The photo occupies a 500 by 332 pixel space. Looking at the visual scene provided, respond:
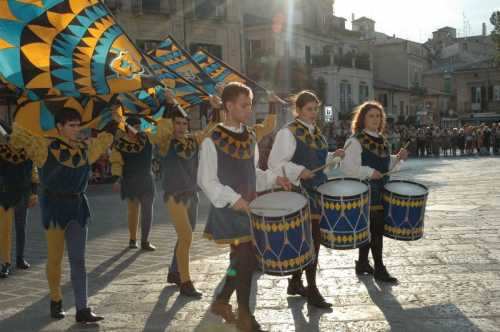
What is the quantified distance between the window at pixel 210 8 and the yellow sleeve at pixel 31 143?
2975cm

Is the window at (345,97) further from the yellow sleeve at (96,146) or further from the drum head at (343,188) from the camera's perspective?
the yellow sleeve at (96,146)

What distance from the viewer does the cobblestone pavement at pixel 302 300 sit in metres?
4.82

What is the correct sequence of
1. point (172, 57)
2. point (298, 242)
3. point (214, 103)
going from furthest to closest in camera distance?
point (172, 57) < point (214, 103) < point (298, 242)

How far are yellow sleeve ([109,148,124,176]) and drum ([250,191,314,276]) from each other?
4.01 m

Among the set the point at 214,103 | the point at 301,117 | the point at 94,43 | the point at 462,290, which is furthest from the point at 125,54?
the point at 462,290

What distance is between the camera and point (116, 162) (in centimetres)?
801

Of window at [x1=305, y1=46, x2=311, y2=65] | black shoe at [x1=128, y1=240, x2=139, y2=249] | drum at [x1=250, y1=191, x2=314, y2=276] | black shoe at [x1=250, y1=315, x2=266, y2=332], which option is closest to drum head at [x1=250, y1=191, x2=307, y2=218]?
drum at [x1=250, y1=191, x2=314, y2=276]

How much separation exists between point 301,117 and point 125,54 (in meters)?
2.29

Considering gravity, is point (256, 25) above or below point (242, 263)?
above

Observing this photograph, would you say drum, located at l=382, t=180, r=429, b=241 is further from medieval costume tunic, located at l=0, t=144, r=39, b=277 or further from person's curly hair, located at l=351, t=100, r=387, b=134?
medieval costume tunic, located at l=0, t=144, r=39, b=277

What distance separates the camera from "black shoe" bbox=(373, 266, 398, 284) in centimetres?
594

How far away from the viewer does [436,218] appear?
1000 cm

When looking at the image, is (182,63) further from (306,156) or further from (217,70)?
(306,156)

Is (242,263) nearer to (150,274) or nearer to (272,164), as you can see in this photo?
(272,164)
